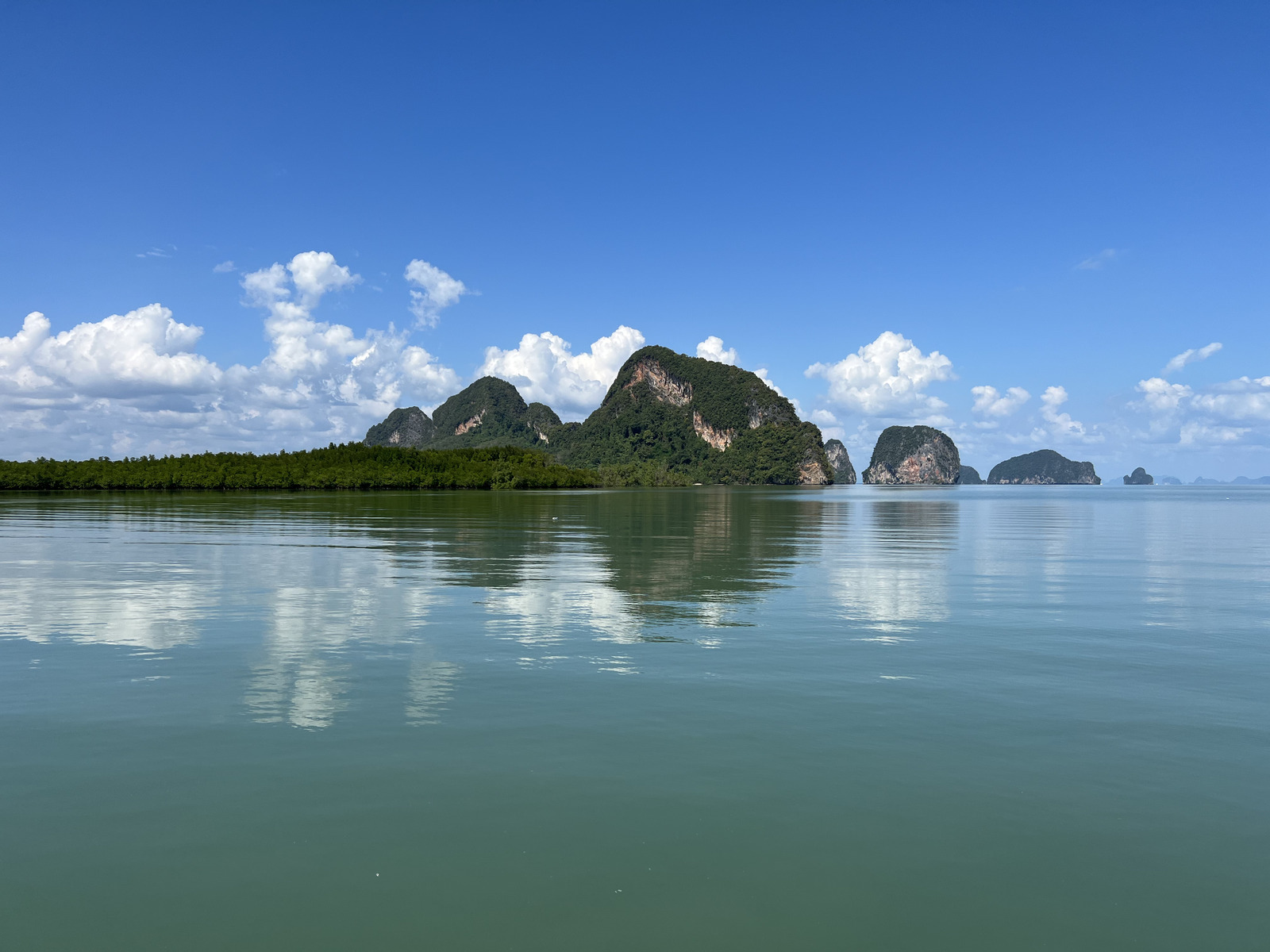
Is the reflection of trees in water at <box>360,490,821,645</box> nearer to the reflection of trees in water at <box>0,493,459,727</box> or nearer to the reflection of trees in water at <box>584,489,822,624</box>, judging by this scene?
the reflection of trees in water at <box>584,489,822,624</box>

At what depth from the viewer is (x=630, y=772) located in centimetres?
802

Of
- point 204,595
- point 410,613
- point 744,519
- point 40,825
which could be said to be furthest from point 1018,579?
point 744,519

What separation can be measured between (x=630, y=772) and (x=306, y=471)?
496 ft

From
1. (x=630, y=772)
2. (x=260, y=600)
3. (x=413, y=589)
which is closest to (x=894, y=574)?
(x=413, y=589)

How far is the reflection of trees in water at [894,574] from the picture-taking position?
58.5 ft

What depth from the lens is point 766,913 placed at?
557 centimetres

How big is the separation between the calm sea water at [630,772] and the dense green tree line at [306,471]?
131 metres

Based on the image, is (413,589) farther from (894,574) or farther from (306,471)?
(306,471)

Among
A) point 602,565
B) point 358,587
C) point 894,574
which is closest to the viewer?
point 358,587

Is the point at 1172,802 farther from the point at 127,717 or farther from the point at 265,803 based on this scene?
the point at 127,717

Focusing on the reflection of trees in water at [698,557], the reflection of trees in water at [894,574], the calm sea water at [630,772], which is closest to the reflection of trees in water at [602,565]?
the reflection of trees in water at [698,557]

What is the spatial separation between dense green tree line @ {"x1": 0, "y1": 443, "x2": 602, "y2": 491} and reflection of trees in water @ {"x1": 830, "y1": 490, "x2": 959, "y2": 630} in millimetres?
117018

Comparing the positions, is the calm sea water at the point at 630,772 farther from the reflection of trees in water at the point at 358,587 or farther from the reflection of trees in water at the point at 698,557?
the reflection of trees in water at the point at 698,557

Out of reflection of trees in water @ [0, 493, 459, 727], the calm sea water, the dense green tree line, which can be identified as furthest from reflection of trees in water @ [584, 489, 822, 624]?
the dense green tree line
